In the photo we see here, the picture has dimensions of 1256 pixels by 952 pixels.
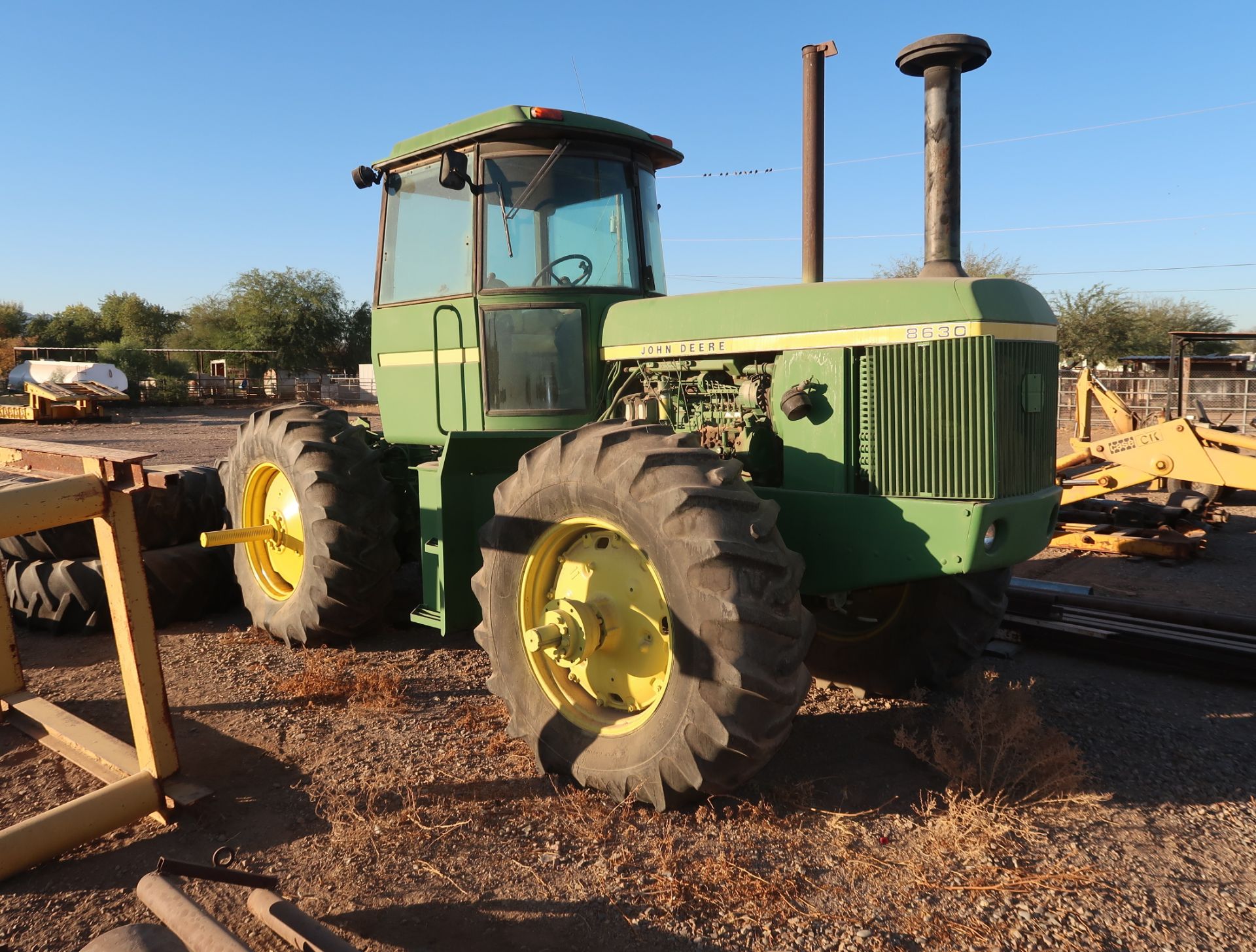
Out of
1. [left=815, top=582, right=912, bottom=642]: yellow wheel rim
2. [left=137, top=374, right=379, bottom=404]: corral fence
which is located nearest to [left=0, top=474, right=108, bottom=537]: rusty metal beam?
[left=815, top=582, right=912, bottom=642]: yellow wheel rim

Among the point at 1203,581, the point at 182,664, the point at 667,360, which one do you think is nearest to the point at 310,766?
the point at 182,664

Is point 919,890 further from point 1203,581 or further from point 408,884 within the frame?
point 1203,581

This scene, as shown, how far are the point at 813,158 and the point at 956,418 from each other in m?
1.94

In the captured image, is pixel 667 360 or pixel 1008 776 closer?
pixel 1008 776

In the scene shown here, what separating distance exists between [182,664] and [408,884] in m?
3.08

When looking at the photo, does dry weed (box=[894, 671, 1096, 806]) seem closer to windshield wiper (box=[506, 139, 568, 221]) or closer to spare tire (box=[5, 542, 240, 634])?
windshield wiper (box=[506, 139, 568, 221])

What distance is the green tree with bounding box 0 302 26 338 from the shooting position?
52.0 metres

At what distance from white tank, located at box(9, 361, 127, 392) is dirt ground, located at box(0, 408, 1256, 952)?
28309 millimetres

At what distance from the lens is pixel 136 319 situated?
181ft

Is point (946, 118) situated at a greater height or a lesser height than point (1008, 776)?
greater

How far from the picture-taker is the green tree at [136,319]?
54625 mm

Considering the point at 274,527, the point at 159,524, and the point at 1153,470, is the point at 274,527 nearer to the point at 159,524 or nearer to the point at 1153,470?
the point at 159,524

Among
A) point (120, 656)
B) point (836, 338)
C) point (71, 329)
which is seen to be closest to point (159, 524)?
point (120, 656)

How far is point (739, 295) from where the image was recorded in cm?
429
